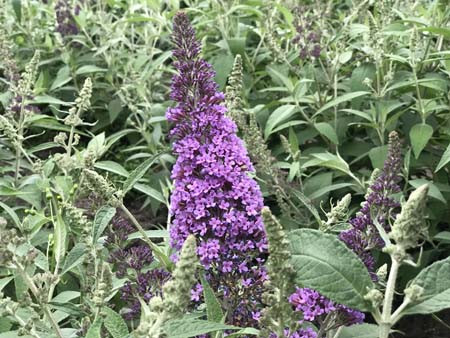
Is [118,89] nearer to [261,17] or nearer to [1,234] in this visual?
[261,17]

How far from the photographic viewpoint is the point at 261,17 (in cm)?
426

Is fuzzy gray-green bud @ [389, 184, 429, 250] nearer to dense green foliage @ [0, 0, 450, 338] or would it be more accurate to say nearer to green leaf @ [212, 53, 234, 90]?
dense green foliage @ [0, 0, 450, 338]

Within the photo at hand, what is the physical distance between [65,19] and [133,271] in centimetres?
283

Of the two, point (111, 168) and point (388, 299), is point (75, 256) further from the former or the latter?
point (111, 168)

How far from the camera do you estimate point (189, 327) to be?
158 centimetres

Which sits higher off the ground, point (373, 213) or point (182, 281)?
point (182, 281)

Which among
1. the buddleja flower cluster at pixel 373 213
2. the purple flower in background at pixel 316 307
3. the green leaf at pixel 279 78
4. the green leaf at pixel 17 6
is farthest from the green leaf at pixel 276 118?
the green leaf at pixel 17 6

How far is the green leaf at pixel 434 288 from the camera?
1.48 metres

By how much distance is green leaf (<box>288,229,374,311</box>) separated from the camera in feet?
5.02

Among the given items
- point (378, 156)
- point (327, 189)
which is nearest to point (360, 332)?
point (327, 189)

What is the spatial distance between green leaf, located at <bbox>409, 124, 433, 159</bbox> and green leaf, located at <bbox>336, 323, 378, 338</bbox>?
123 cm

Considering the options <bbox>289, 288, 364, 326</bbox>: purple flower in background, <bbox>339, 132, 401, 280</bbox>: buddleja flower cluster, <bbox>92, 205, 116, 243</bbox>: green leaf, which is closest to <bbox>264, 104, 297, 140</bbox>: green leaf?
<bbox>339, 132, 401, 280</bbox>: buddleja flower cluster

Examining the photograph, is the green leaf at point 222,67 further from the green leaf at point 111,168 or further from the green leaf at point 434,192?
the green leaf at point 434,192

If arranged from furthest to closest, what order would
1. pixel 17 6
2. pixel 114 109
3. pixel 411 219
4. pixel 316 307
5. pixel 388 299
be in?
pixel 17 6, pixel 114 109, pixel 316 307, pixel 388 299, pixel 411 219
